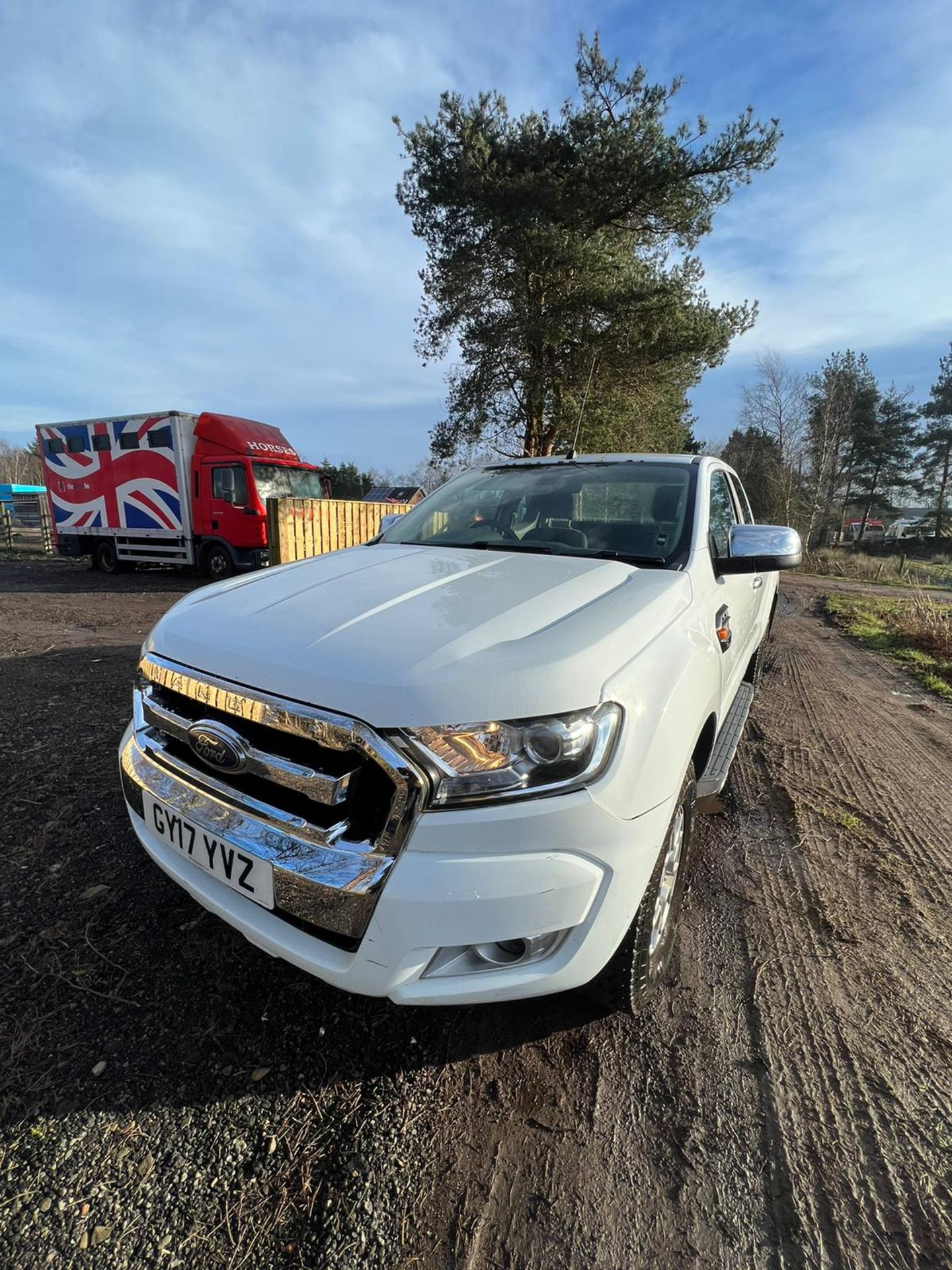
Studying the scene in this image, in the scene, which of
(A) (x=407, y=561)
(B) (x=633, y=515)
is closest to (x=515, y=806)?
(A) (x=407, y=561)

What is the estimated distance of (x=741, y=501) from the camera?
159 inches

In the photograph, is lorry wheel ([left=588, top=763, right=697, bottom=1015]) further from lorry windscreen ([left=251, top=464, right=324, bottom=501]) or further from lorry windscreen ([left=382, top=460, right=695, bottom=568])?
lorry windscreen ([left=251, top=464, right=324, bottom=501])

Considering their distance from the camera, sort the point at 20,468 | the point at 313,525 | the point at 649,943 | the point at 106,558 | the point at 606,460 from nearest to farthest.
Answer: the point at 649,943 < the point at 606,460 < the point at 313,525 < the point at 106,558 < the point at 20,468

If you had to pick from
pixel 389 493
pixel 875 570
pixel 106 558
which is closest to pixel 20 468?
pixel 389 493

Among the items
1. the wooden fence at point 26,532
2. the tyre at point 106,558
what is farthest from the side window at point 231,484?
the wooden fence at point 26,532

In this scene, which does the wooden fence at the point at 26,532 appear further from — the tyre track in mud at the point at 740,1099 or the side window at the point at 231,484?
the tyre track in mud at the point at 740,1099

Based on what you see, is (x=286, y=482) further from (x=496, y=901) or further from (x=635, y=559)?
(x=496, y=901)

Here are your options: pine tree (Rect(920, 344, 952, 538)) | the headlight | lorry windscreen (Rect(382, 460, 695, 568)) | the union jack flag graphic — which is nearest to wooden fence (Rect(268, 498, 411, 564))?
the union jack flag graphic

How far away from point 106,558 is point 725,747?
1570 cm

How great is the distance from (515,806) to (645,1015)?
1044 millimetres

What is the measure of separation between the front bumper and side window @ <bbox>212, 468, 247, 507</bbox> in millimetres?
11651

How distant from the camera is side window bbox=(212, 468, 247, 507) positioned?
459 inches

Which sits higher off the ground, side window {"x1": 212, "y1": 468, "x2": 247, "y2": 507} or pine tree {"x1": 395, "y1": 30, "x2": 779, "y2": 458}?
pine tree {"x1": 395, "y1": 30, "x2": 779, "y2": 458}

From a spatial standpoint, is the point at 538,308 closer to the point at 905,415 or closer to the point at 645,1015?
the point at 645,1015
